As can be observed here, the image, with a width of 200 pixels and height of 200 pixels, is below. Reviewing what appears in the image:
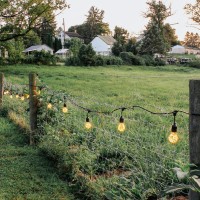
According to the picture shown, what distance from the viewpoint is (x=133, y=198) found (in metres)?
3.60

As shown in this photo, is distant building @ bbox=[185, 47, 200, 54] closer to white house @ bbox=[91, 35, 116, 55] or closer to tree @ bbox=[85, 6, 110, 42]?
tree @ bbox=[85, 6, 110, 42]

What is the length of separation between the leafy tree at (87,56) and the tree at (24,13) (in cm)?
964

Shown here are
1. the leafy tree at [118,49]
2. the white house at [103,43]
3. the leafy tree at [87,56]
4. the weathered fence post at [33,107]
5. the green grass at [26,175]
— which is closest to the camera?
the green grass at [26,175]

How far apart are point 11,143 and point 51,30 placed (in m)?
73.4

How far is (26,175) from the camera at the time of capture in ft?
16.6

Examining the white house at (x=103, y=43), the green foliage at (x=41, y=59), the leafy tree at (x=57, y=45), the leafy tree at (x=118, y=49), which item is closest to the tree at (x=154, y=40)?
the leafy tree at (x=118, y=49)

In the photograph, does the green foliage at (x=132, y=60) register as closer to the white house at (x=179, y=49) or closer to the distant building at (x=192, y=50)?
the white house at (x=179, y=49)

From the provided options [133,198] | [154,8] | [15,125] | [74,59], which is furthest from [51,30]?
[133,198]

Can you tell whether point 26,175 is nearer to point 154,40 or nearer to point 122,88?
point 122,88

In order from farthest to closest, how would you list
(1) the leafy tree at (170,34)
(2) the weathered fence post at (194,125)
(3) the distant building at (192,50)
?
(3) the distant building at (192,50) → (1) the leafy tree at (170,34) → (2) the weathered fence post at (194,125)

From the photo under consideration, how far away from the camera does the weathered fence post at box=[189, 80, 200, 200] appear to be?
96.8 inches

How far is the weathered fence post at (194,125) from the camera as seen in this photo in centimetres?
246

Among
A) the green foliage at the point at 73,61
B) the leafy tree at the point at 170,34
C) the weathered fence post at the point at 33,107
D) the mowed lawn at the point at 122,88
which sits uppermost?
the leafy tree at the point at 170,34

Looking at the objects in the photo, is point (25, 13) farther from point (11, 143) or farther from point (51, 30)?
point (51, 30)
